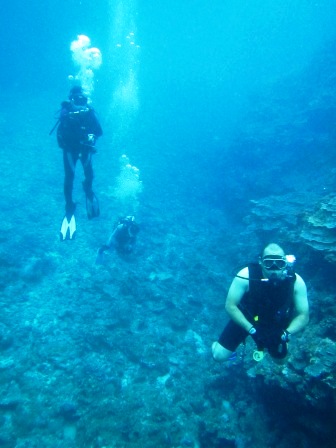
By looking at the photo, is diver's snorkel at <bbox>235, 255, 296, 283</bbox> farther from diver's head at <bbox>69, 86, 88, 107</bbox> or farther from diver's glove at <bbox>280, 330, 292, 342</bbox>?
diver's head at <bbox>69, 86, 88, 107</bbox>

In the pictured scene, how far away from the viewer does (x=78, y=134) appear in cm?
611

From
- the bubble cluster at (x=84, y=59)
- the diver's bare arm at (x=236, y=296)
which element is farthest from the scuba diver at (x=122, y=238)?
the bubble cluster at (x=84, y=59)

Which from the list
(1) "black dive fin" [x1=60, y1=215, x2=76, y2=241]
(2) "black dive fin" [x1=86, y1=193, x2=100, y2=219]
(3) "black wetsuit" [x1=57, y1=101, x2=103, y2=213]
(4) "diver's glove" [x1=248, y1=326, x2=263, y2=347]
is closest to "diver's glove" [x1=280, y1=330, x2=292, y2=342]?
(4) "diver's glove" [x1=248, y1=326, x2=263, y2=347]

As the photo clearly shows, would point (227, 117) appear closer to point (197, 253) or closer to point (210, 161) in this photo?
point (210, 161)

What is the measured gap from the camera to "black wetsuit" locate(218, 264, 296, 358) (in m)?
3.14

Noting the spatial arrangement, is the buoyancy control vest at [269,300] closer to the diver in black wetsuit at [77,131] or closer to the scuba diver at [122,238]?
the diver in black wetsuit at [77,131]

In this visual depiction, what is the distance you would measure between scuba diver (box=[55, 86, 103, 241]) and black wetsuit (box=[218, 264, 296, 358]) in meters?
4.41

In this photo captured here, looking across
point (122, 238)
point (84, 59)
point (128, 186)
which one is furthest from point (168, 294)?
point (84, 59)

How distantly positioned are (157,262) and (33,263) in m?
3.77

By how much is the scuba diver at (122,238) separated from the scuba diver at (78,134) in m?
2.18

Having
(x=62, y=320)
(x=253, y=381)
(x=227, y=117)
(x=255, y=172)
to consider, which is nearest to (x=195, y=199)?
(x=255, y=172)

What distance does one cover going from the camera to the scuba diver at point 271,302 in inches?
123

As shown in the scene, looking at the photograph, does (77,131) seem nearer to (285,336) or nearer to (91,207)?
(91,207)

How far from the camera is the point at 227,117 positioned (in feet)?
90.4
